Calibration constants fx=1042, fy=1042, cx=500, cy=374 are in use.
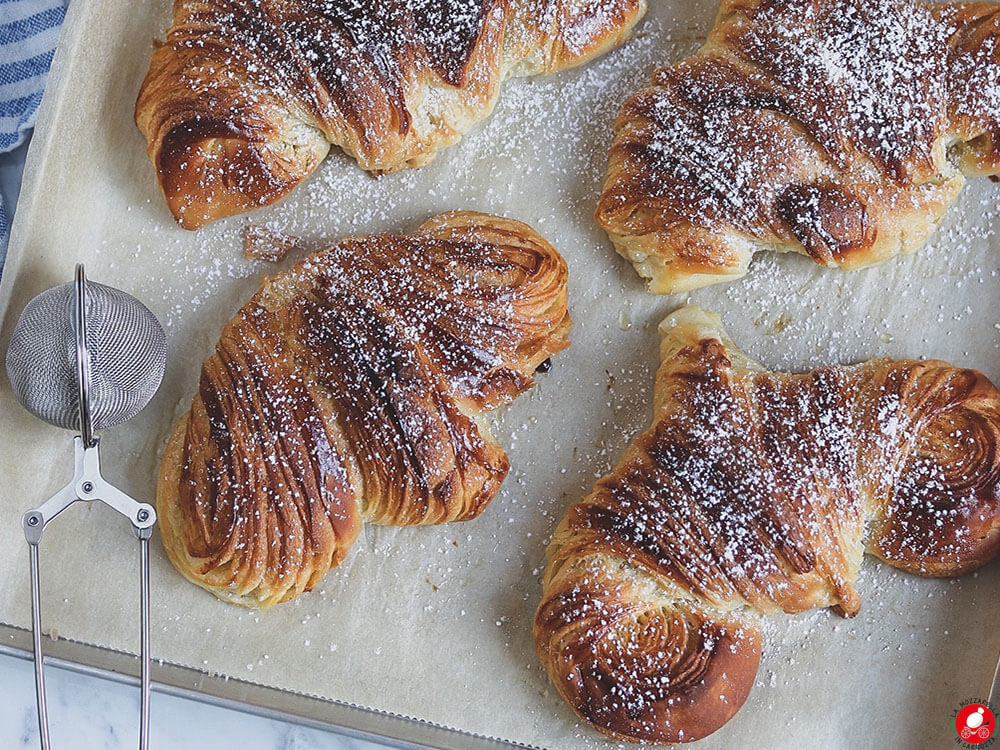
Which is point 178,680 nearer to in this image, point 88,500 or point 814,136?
point 88,500

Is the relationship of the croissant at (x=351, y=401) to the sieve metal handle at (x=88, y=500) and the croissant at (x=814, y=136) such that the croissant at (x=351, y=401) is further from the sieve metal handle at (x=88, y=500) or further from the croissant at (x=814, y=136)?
the croissant at (x=814, y=136)

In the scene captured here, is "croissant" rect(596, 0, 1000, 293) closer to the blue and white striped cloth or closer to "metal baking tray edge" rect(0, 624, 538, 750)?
"metal baking tray edge" rect(0, 624, 538, 750)

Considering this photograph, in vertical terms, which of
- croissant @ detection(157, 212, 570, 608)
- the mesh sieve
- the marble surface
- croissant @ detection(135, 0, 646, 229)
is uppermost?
croissant @ detection(135, 0, 646, 229)

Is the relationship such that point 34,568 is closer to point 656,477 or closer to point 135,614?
point 135,614

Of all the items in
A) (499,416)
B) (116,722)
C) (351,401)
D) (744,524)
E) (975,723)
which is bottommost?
(975,723)

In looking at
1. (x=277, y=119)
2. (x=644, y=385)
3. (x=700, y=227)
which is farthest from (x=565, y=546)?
(x=277, y=119)

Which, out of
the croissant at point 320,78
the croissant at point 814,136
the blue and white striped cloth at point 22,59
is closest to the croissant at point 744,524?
the croissant at point 814,136

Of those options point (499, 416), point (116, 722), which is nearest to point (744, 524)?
point (499, 416)

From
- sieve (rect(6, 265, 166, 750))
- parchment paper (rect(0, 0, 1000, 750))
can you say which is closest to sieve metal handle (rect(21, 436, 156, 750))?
sieve (rect(6, 265, 166, 750))
